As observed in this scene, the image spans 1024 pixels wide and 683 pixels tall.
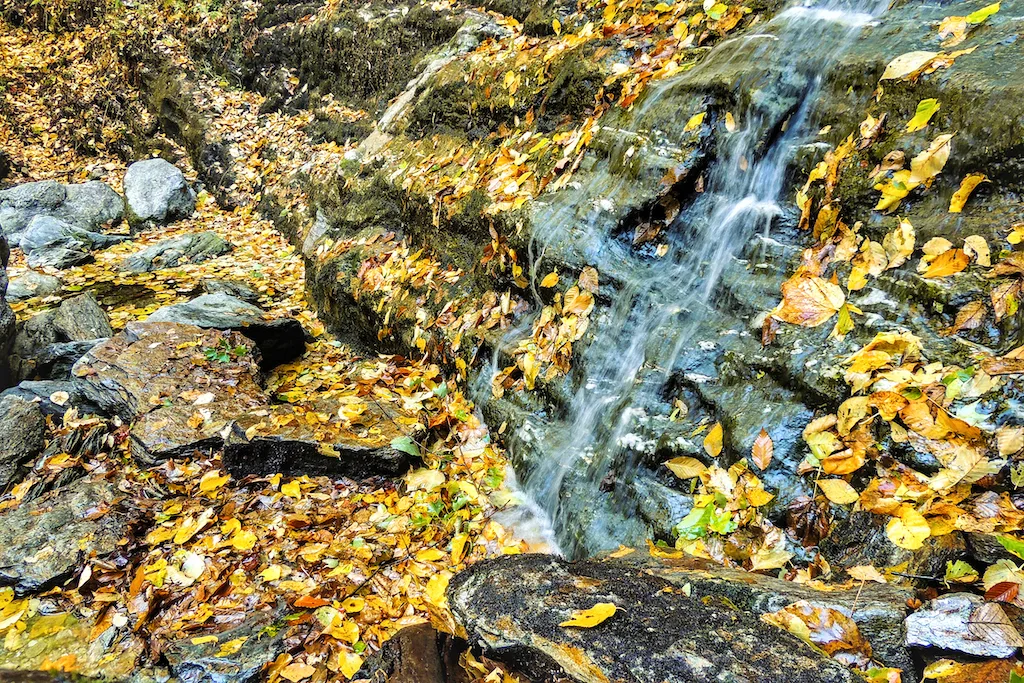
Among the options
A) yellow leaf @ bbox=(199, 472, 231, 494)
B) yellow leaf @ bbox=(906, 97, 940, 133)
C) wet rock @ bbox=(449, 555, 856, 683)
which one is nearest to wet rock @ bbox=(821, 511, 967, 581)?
wet rock @ bbox=(449, 555, 856, 683)

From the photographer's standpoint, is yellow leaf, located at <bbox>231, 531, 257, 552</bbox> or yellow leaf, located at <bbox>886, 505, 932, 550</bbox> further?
yellow leaf, located at <bbox>231, 531, 257, 552</bbox>

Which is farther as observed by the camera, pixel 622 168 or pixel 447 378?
pixel 447 378

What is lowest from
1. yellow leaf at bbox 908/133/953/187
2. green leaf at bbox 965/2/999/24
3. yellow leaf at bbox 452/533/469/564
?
yellow leaf at bbox 452/533/469/564

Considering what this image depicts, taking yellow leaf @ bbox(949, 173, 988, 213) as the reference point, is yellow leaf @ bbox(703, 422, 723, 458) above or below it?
below

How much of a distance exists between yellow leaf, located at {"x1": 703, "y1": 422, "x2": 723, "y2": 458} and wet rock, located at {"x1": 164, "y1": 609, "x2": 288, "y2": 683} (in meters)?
2.20

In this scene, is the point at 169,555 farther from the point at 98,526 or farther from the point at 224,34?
the point at 224,34

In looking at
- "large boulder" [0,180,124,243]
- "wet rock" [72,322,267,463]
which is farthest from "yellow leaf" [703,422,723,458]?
"large boulder" [0,180,124,243]

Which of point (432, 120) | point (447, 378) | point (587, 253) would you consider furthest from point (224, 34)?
point (587, 253)

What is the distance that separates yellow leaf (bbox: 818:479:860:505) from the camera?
2.28 m

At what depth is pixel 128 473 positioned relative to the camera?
403cm

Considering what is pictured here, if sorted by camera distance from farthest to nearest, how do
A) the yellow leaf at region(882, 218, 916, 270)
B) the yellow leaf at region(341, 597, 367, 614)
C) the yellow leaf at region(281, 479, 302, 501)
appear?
the yellow leaf at region(281, 479, 302, 501) < the yellow leaf at region(341, 597, 367, 614) < the yellow leaf at region(882, 218, 916, 270)

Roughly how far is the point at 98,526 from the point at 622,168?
3893 millimetres

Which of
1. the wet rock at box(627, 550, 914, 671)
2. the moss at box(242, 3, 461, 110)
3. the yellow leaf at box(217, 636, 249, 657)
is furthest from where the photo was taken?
the moss at box(242, 3, 461, 110)

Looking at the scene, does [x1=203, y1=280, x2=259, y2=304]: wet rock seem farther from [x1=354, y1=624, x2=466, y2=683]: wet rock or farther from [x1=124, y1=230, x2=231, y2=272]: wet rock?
[x1=354, y1=624, x2=466, y2=683]: wet rock
